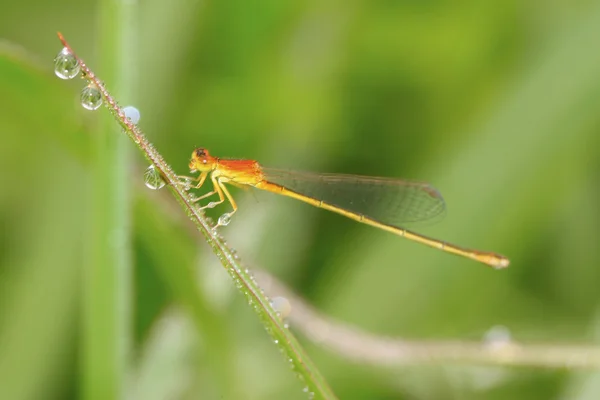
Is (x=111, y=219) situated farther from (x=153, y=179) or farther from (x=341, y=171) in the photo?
(x=341, y=171)

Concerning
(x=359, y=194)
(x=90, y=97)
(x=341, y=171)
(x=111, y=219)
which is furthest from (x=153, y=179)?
(x=341, y=171)

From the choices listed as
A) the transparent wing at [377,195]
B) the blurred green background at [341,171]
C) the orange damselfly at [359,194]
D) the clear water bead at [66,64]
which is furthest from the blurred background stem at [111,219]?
the transparent wing at [377,195]

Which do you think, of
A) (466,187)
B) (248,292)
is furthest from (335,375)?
(248,292)

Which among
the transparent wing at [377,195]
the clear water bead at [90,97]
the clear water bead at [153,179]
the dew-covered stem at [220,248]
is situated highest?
the transparent wing at [377,195]

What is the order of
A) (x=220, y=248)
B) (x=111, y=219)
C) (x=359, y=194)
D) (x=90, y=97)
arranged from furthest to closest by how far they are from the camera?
1. (x=359, y=194)
2. (x=111, y=219)
3. (x=90, y=97)
4. (x=220, y=248)

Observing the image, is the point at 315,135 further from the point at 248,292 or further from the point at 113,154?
the point at 248,292

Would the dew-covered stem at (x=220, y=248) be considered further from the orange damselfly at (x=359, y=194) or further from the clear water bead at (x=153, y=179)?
the orange damselfly at (x=359, y=194)
